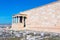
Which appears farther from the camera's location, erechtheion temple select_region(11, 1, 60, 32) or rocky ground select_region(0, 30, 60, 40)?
erechtheion temple select_region(11, 1, 60, 32)

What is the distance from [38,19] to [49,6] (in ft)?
5.96

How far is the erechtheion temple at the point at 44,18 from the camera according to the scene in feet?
76.8

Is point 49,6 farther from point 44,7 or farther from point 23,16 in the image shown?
point 23,16

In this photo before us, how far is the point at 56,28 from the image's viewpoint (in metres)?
22.8

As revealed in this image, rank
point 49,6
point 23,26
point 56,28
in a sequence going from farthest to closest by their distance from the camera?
point 23,26 < point 49,6 < point 56,28

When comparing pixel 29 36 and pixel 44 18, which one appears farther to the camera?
pixel 44 18

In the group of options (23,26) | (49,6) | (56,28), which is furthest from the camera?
(23,26)

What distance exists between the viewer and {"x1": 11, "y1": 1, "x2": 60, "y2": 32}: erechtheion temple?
23400 millimetres

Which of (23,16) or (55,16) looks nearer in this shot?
(55,16)

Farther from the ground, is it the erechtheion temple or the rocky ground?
the erechtheion temple

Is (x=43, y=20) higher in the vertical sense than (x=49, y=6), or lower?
lower

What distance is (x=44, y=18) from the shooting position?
24.2m

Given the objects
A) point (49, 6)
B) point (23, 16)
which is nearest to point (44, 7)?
point (49, 6)

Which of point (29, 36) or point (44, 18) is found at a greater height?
point (44, 18)
